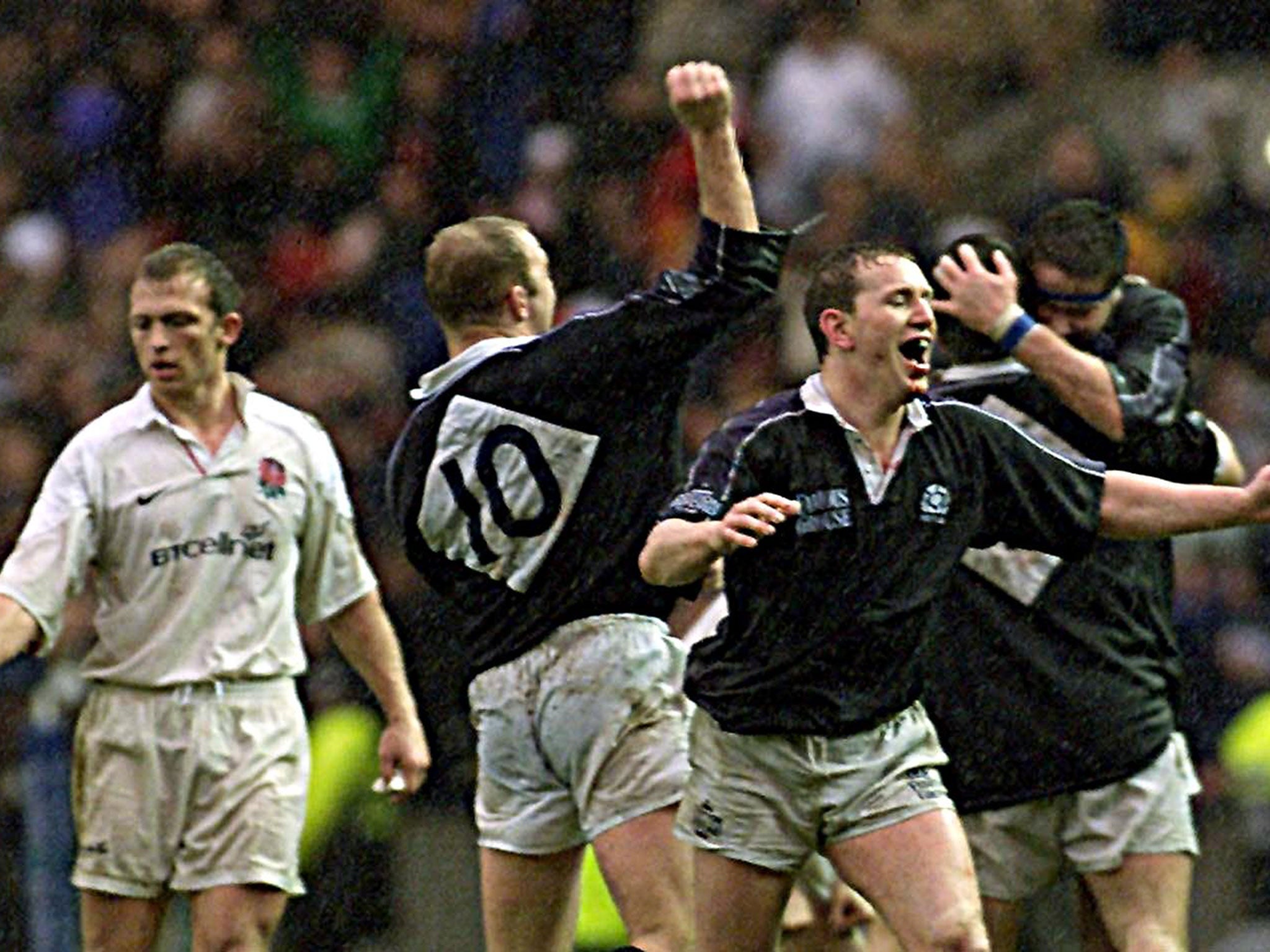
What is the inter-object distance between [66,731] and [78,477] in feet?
10.2

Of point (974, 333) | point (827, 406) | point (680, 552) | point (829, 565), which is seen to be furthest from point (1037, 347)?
point (680, 552)

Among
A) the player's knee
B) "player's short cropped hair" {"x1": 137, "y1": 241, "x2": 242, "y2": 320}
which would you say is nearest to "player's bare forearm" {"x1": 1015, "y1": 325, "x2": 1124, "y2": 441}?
the player's knee

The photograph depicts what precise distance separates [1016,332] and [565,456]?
3.80 ft

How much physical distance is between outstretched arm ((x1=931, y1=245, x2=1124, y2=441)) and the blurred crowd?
11.6ft

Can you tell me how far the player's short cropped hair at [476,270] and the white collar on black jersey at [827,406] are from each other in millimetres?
923

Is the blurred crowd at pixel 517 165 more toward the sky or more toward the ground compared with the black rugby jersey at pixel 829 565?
more toward the sky

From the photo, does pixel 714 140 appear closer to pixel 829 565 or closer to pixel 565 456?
pixel 565 456

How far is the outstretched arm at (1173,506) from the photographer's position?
6.57 m

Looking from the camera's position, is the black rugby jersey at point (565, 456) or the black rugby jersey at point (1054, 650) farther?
the black rugby jersey at point (1054, 650)

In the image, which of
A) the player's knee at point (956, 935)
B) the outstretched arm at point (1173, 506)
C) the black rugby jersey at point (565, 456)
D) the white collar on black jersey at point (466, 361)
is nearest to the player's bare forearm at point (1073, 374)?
the outstretched arm at point (1173, 506)

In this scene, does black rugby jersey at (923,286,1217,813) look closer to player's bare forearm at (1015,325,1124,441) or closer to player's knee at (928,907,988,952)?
player's bare forearm at (1015,325,1124,441)

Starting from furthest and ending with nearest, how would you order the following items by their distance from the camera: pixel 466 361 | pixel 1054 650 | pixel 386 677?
pixel 386 677, pixel 1054 650, pixel 466 361

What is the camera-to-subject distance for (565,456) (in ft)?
23.5

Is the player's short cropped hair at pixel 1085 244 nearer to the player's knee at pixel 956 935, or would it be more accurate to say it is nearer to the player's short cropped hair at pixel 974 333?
the player's short cropped hair at pixel 974 333
